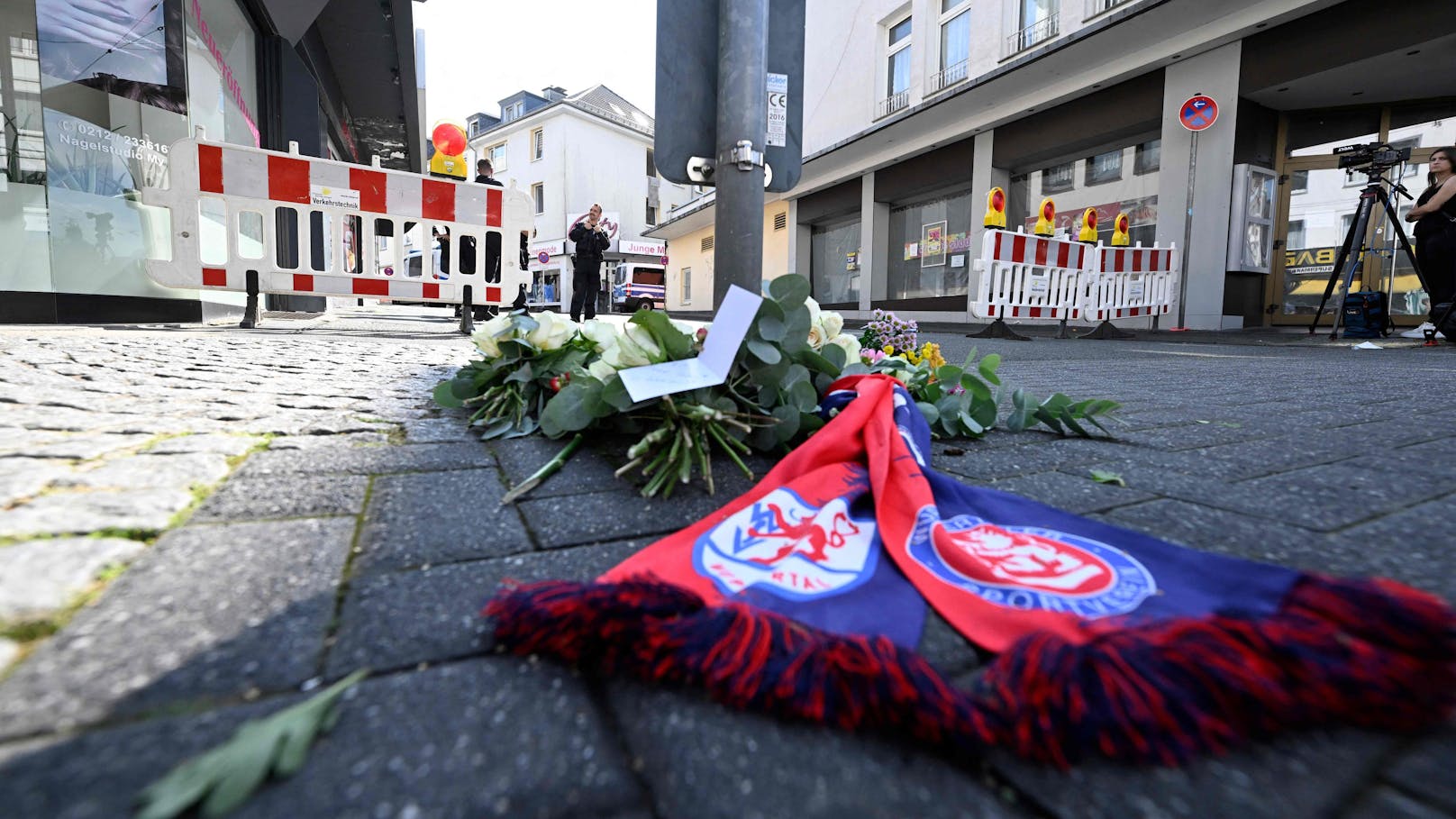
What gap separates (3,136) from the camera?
5.62 meters

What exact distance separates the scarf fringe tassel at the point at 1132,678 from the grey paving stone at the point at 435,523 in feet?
1.43

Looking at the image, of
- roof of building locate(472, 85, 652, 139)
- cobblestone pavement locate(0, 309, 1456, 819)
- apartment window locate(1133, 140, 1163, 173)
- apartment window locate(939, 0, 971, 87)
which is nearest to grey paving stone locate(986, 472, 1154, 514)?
cobblestone pavement locate(0, 309, 1456, 819)

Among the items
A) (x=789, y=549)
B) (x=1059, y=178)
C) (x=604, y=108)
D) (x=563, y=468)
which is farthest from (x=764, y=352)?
(x=604, y=108)

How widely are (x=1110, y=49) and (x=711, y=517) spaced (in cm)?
1196

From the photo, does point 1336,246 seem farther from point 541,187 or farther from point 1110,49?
point 541,187

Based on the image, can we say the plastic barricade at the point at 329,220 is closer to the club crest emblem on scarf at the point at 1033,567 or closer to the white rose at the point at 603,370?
the white rose at the point at 603,370

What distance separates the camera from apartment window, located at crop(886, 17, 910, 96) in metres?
16.0

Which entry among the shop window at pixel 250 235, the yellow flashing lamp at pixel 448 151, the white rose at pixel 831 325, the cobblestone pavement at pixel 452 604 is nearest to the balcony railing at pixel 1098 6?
the yellow flashing lamp at pixel 448 151

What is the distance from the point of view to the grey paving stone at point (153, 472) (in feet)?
4.12

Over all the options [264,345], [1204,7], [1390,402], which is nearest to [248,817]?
[1390,402]

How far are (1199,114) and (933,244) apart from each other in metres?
6.23

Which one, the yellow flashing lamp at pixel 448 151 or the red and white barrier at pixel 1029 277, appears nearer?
the yellow flashing lamp at pixel 448 151

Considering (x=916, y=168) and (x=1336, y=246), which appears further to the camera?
(x=916, y=168)

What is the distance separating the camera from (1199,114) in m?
9.25
